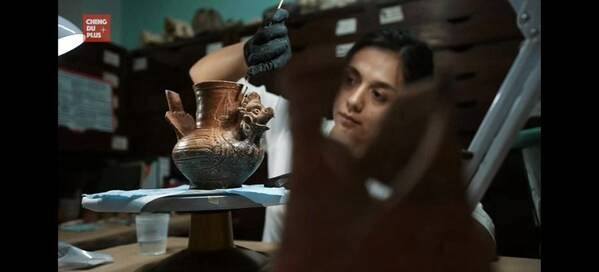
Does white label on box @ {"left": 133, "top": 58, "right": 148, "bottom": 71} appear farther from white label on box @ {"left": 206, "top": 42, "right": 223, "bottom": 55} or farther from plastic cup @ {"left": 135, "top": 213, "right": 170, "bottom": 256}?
plastic cup @ {"left": 135, "top": 213, "right": 170, "bottom": 256}

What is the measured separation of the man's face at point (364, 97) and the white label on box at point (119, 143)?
594 millimetres

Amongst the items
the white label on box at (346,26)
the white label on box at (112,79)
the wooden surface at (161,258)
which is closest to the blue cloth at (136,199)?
the wooden surface at (161,258)

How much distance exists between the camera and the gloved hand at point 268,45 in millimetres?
446

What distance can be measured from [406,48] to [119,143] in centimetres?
61

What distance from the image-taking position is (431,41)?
0.30 metres

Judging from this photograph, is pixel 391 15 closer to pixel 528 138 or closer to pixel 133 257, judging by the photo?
pixel 528 138

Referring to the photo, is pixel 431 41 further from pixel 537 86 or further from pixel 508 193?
pixel 508 193

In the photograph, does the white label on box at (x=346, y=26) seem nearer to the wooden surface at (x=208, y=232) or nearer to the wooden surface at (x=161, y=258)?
the wooden surface at (x=161, y=258)

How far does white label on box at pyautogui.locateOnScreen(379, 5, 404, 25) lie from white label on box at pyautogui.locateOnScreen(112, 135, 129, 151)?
55cm

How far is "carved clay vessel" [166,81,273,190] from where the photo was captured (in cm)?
54

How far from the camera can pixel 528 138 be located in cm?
33
